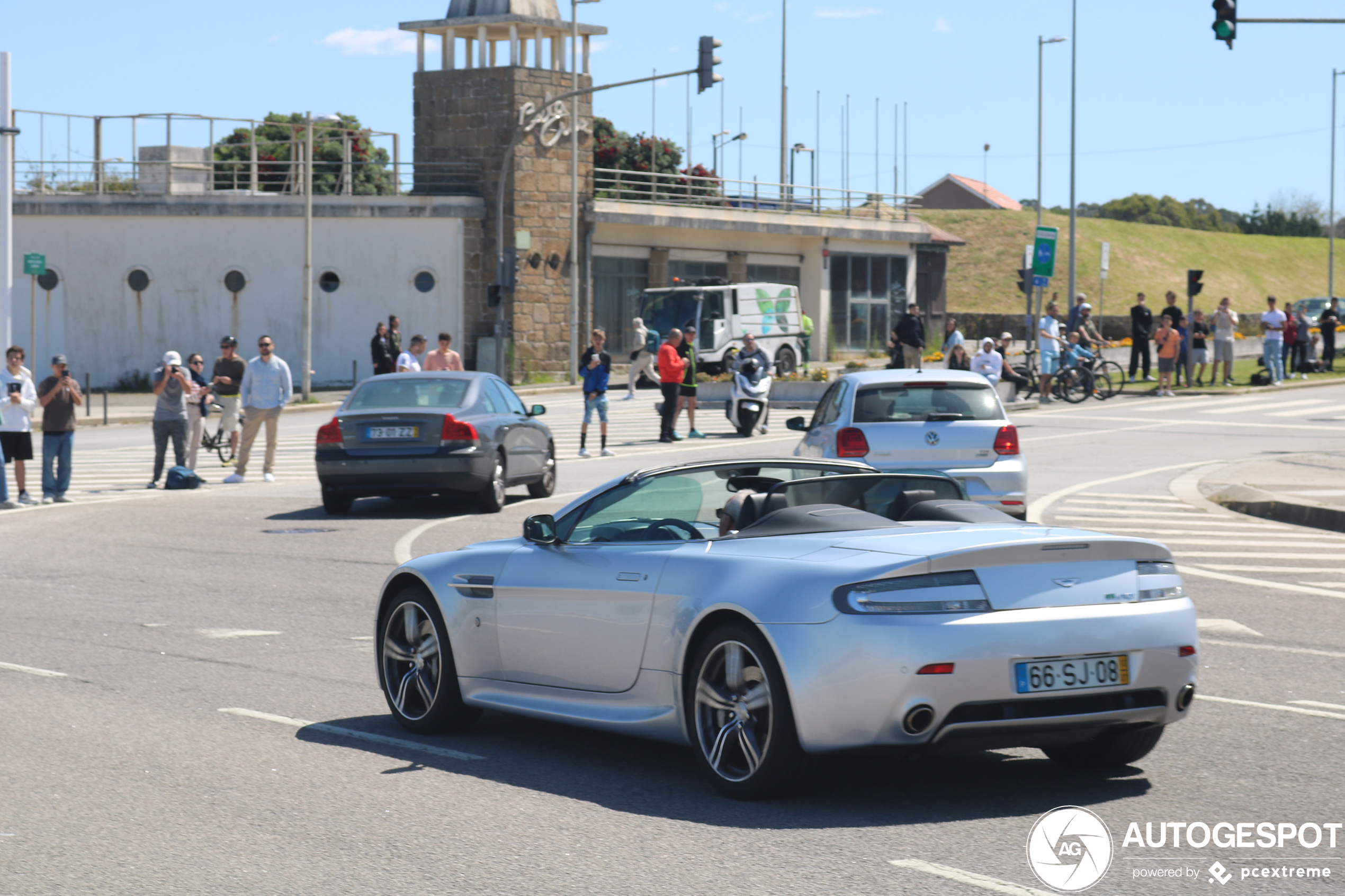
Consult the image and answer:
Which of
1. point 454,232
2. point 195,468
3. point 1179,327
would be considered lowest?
point 195,468

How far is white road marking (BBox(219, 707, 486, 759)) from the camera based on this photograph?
6.71m

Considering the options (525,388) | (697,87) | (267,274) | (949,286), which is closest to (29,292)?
(267,274)

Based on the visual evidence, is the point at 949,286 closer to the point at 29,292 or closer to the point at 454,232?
the point at 454,232

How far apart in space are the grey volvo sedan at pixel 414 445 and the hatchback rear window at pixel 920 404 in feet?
15.1

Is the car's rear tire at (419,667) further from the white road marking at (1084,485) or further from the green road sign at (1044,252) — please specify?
the green road sign at (1044,252)

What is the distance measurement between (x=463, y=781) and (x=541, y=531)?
1098 millimetres

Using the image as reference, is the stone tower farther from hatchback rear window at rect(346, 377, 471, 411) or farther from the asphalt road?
the asphalt road

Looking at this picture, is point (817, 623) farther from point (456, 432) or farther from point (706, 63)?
point (706, 63)

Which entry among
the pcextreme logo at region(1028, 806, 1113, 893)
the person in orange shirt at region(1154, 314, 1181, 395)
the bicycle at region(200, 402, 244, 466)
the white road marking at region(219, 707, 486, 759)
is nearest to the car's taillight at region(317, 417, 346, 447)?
the bicycle at region(200, 402, 244, 466)

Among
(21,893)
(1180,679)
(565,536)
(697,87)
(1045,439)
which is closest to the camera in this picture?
(21,893)

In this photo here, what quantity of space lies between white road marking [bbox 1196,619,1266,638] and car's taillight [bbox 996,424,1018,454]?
4126 millimetres

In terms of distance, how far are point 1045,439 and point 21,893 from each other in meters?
22.8

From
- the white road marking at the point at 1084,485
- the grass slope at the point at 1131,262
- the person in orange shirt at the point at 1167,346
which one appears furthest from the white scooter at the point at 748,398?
the grass slope at the point at 1131,262

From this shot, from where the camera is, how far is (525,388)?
132 ft
